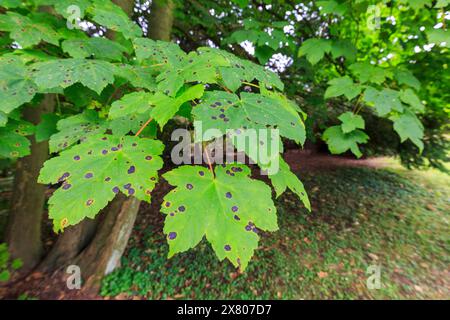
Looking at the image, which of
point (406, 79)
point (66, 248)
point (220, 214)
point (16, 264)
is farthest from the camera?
point (66, 248)

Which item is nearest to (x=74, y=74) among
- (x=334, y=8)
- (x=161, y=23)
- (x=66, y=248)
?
(x=334, y=8)

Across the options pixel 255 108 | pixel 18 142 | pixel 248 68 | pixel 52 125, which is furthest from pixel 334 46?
pixel 18 142

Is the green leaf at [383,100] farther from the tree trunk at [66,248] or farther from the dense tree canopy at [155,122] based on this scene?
the tree trunk at [66,248]

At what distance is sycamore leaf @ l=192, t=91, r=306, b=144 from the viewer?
2.73 ft

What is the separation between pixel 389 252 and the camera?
4.29 metres

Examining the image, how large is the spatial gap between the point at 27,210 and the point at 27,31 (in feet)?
10.0

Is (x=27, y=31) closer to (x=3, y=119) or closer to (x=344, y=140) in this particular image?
(x=3, y=119)

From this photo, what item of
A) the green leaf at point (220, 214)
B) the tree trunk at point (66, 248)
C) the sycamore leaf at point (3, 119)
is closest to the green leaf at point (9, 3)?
the sycamore leaf at point (3, 119)

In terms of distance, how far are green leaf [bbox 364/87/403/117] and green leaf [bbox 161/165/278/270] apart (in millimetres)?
1409

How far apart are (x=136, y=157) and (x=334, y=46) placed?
2.10 metres

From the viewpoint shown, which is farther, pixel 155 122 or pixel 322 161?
pixel 322 161

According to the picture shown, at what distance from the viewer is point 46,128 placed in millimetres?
1603

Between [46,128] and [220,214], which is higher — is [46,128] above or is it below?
above

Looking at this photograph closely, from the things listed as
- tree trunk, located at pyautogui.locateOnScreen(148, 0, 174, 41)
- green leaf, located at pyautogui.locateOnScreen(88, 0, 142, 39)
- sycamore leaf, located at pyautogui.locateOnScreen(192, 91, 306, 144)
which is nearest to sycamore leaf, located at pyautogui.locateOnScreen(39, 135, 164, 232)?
sycamore leaf, located at pyautogui.locateOnScreen(192, 91, 306, 144)
